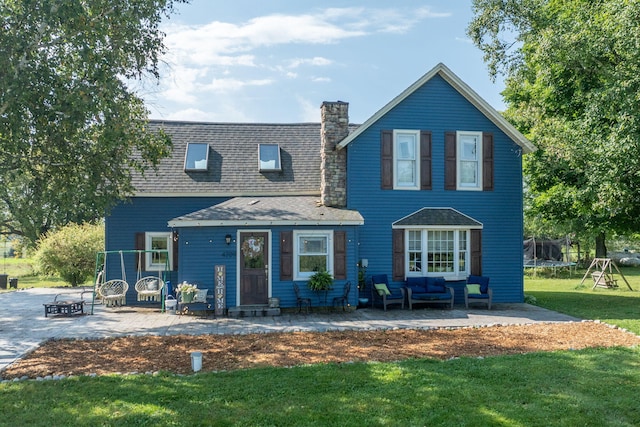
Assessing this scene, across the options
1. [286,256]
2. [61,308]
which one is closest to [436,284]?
[286,256]

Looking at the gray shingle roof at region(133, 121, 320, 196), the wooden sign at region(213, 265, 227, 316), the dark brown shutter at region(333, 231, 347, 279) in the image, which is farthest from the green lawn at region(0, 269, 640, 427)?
the gray shingle roof at region(133, 121, 320, 196)

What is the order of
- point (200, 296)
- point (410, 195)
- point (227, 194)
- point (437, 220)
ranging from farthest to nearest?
point (227, 194) < point (410, 195) < point (437, 220) < point (200, 296)

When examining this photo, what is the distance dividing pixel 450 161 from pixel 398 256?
3.69 m

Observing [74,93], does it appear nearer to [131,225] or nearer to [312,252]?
[131,225]

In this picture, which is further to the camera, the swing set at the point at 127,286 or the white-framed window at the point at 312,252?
the swing set at the point at 127,286

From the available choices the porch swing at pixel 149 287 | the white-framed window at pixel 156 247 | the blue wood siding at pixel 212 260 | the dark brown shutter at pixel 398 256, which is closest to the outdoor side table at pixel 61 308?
the porch swing at pixel 149 287

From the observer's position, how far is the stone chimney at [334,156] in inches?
594

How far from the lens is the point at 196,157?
1709cm

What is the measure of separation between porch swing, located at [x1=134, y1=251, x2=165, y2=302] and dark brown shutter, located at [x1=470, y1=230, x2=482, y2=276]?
32.9 ft

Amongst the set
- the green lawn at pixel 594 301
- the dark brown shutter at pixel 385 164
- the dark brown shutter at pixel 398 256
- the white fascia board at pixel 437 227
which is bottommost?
the green lawn at pixel 594 301

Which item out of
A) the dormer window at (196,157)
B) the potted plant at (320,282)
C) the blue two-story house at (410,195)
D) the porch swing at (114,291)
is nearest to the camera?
the potted plant at (320,282)

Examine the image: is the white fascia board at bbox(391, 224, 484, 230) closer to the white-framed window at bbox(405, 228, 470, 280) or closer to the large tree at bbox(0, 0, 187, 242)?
the white-framed window at bbox(405, 228, 470, 280)

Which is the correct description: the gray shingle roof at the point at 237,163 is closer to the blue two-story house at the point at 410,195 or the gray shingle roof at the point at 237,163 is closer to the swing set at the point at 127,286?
the blue two-story house at the point at 410,195

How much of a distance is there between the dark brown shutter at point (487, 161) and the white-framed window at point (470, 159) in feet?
0.34
